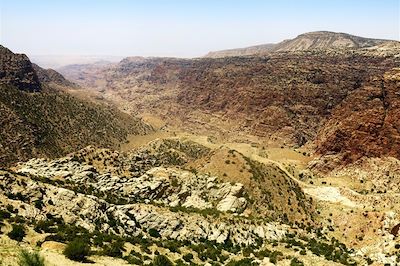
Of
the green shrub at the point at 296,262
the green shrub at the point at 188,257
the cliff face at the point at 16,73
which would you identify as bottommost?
the green shrub at the point at 296,262

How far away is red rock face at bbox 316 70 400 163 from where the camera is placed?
84.4 metres

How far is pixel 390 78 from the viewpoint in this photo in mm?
89688

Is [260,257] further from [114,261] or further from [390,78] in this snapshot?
[390,78]

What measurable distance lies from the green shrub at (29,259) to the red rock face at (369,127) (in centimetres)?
7050

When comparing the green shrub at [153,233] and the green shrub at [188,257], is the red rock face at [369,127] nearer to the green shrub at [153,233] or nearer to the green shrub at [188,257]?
the green shrub at [153,233]

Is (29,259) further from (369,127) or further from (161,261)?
(369,127)

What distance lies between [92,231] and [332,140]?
6235cm

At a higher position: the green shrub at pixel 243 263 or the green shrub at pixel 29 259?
the green shrub at pixel 29 259

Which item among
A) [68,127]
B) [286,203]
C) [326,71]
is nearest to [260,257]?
[286,203]

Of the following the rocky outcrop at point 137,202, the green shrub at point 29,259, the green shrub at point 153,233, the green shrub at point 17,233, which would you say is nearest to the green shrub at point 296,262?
the rocky outcrop at point 137,202

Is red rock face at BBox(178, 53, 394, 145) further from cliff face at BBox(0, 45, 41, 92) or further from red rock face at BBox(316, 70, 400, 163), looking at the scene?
cliff face at BBox(0, 45, 41, 92)

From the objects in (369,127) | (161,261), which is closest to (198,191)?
(161,261)

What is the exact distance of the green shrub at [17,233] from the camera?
33.0 metres

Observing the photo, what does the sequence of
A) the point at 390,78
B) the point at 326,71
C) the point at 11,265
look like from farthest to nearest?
the point at 326,71 → the point at 390,78 → the point at 11,265
